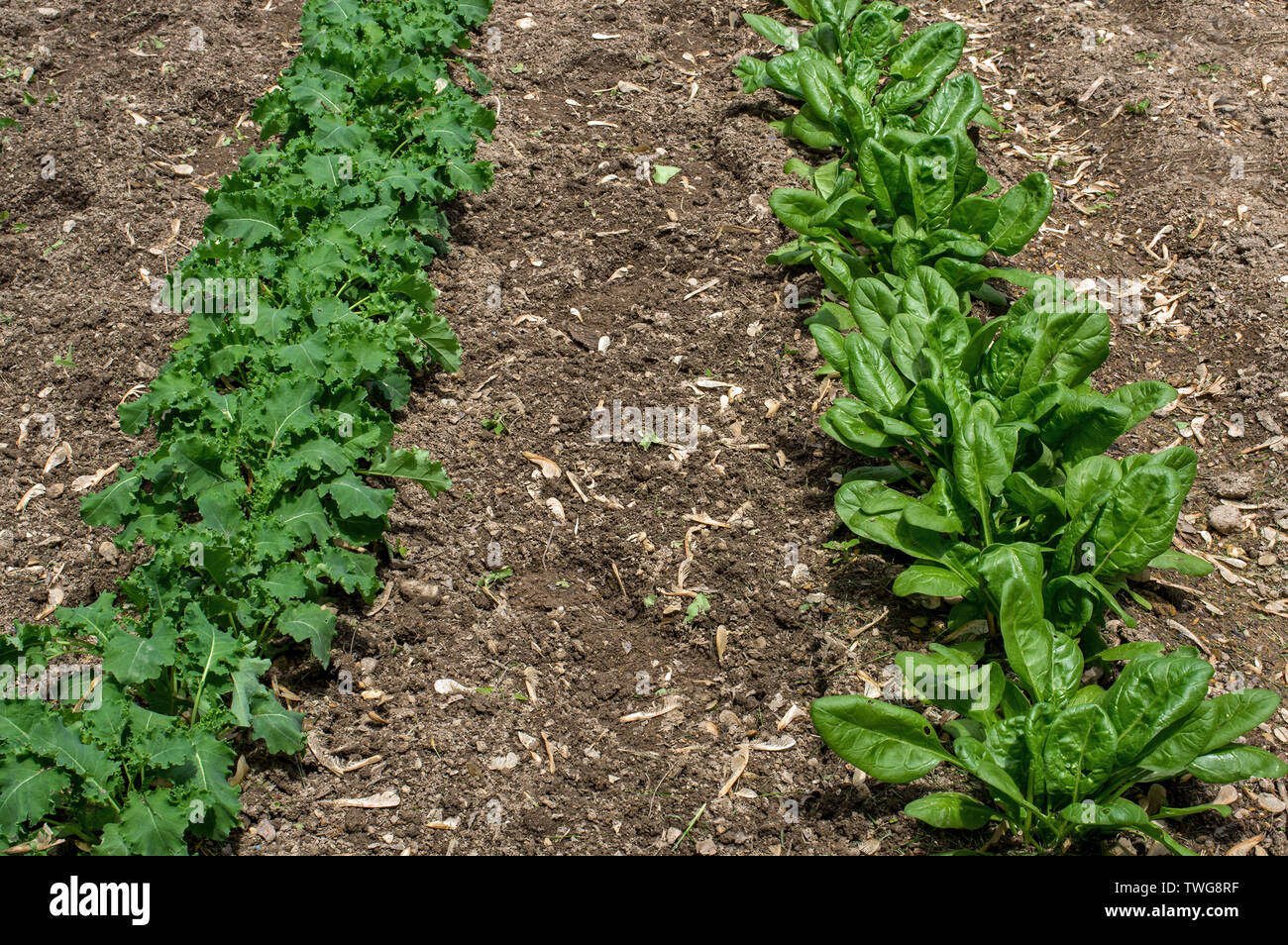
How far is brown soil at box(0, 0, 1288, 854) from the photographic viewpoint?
11.7ft

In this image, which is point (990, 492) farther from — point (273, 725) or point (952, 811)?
point (273, 725)

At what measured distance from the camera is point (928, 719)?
351 centimetres

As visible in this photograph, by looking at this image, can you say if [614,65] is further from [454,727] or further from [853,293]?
[454,727]

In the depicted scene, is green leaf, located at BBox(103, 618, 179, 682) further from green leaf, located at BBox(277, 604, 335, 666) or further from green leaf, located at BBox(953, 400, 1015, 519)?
green leaf, located at BBox(953, 400, 1015, 519)

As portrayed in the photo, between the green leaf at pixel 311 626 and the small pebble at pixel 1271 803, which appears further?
the green leaf at pixel 311 626

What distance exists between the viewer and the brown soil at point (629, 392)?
356 cm

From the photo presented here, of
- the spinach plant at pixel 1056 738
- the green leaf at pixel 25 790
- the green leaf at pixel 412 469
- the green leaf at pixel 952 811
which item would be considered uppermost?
the spinach plant at pixel 1056 738

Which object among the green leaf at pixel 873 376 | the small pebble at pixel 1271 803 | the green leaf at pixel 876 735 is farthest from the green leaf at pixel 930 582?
the small pebble at pixel 1271 803

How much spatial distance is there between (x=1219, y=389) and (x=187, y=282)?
15.4 feet

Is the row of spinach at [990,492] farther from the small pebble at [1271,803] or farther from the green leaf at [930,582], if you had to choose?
the small pebble at [1271,803]

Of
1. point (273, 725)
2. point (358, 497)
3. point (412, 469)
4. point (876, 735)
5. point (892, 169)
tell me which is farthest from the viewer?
point (892, 169)

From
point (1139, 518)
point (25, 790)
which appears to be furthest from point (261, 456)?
point (1139, 518)

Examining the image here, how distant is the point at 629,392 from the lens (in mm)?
4844

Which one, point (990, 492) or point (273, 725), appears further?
point (990, 492)
